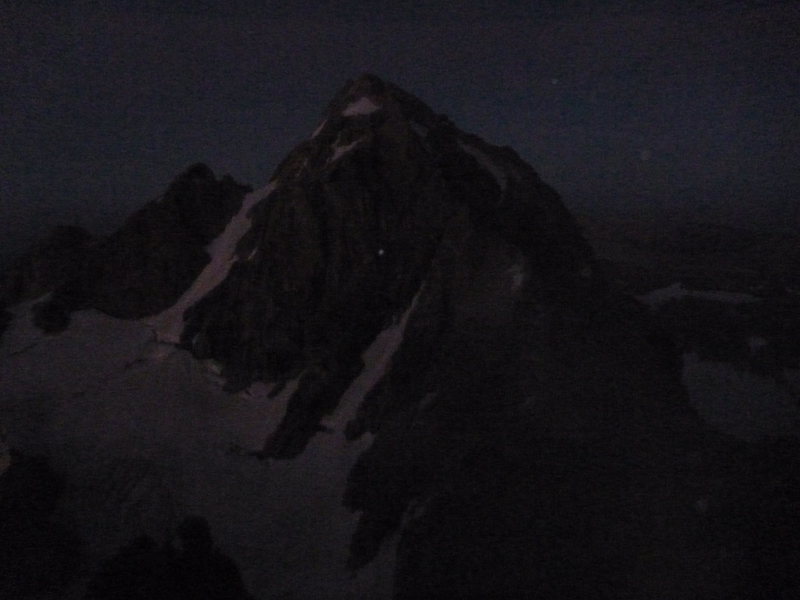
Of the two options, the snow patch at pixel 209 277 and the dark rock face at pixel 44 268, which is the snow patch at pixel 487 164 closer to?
the snow patch at pixel 209 277

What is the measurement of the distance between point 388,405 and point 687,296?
105 feet

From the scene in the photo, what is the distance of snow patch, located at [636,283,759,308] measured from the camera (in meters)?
42.7

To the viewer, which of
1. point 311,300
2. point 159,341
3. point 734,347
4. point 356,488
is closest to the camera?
point 356,488

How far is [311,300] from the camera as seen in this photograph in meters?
28.6

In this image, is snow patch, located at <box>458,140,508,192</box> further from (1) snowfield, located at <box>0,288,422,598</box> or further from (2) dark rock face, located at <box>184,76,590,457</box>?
(1) snowfield, located at <box>0,288,422,598</box>

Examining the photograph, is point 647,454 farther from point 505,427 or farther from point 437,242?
point 437,242

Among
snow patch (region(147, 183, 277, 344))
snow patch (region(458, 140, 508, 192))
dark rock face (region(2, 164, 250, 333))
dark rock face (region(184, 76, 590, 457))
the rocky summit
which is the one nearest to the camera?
the rocky summit

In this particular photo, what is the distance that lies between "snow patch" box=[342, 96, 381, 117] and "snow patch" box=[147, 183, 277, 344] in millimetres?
8947

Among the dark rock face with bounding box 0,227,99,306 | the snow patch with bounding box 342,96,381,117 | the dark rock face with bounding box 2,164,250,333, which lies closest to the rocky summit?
the dark rock face with bounding box 2,164,250,333

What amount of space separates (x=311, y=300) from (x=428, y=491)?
41.6 feet

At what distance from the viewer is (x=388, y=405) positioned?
949 inches

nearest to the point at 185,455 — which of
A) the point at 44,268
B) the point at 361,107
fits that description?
the point at 361,107

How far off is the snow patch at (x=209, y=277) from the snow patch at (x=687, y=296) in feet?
109

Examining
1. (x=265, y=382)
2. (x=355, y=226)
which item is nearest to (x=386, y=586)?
(x=265, y=382)
